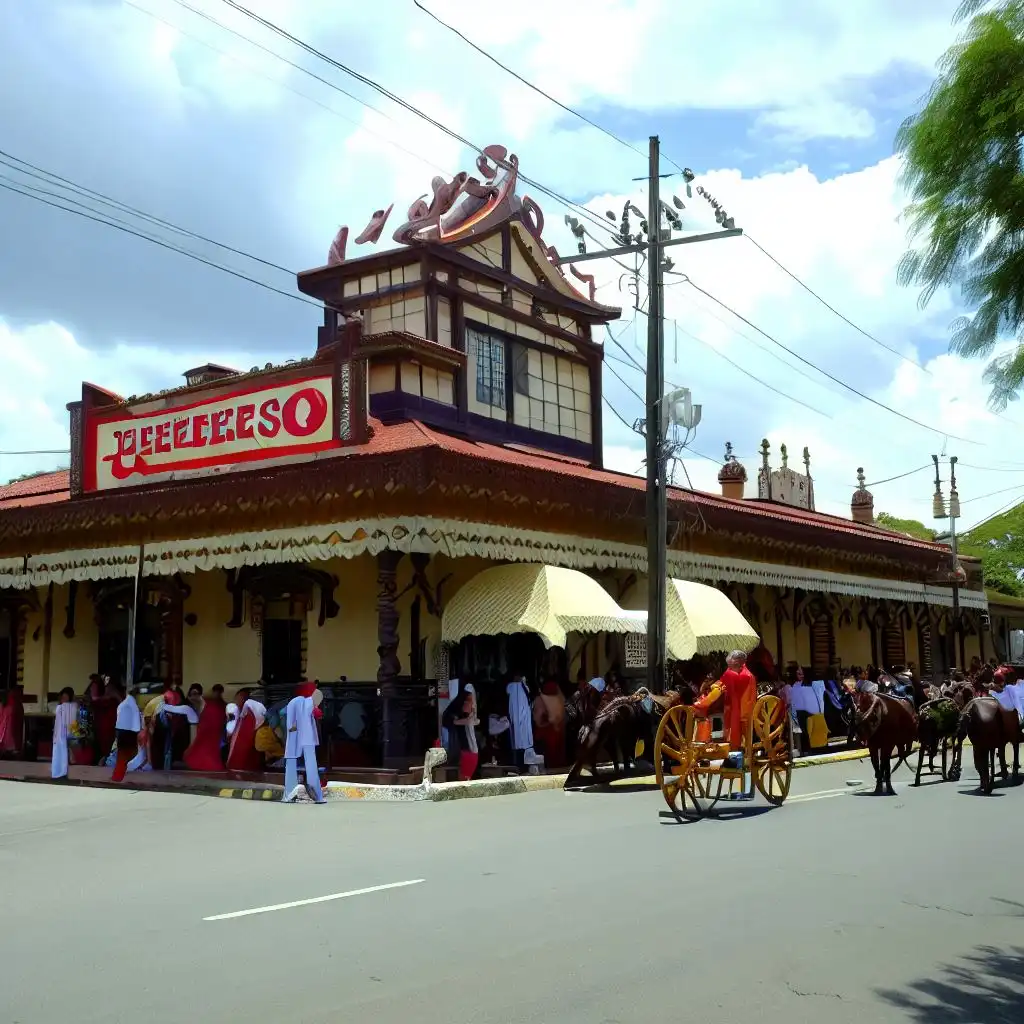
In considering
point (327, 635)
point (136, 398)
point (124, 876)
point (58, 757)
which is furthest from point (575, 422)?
point (124, 876)

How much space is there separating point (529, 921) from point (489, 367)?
16.8m

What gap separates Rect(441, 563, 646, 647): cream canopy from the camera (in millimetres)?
17734

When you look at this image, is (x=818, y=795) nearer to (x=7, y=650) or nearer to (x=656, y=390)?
(x=656, y=390)

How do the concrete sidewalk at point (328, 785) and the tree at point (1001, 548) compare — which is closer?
the concrete sidewalk at point (328, 785)

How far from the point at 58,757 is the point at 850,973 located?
1624 cm

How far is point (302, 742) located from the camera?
1611 centimetres

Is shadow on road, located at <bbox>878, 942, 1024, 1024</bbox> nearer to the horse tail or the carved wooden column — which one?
the horse tail

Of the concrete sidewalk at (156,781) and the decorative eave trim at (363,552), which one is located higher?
the decorative eave trim at (363,552)

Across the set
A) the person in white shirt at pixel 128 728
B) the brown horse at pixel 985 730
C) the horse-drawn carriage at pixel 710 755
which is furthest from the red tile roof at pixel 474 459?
the brown horse at pixel 985 730

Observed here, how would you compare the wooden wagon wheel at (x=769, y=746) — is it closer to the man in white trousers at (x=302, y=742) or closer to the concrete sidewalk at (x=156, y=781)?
the man in white trousers at (x=302, y=742)

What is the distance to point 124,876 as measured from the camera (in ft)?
33.2

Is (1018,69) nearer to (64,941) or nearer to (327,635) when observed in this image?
(64,941)

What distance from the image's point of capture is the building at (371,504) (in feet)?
58.3

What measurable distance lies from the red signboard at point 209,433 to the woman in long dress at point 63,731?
365cm
